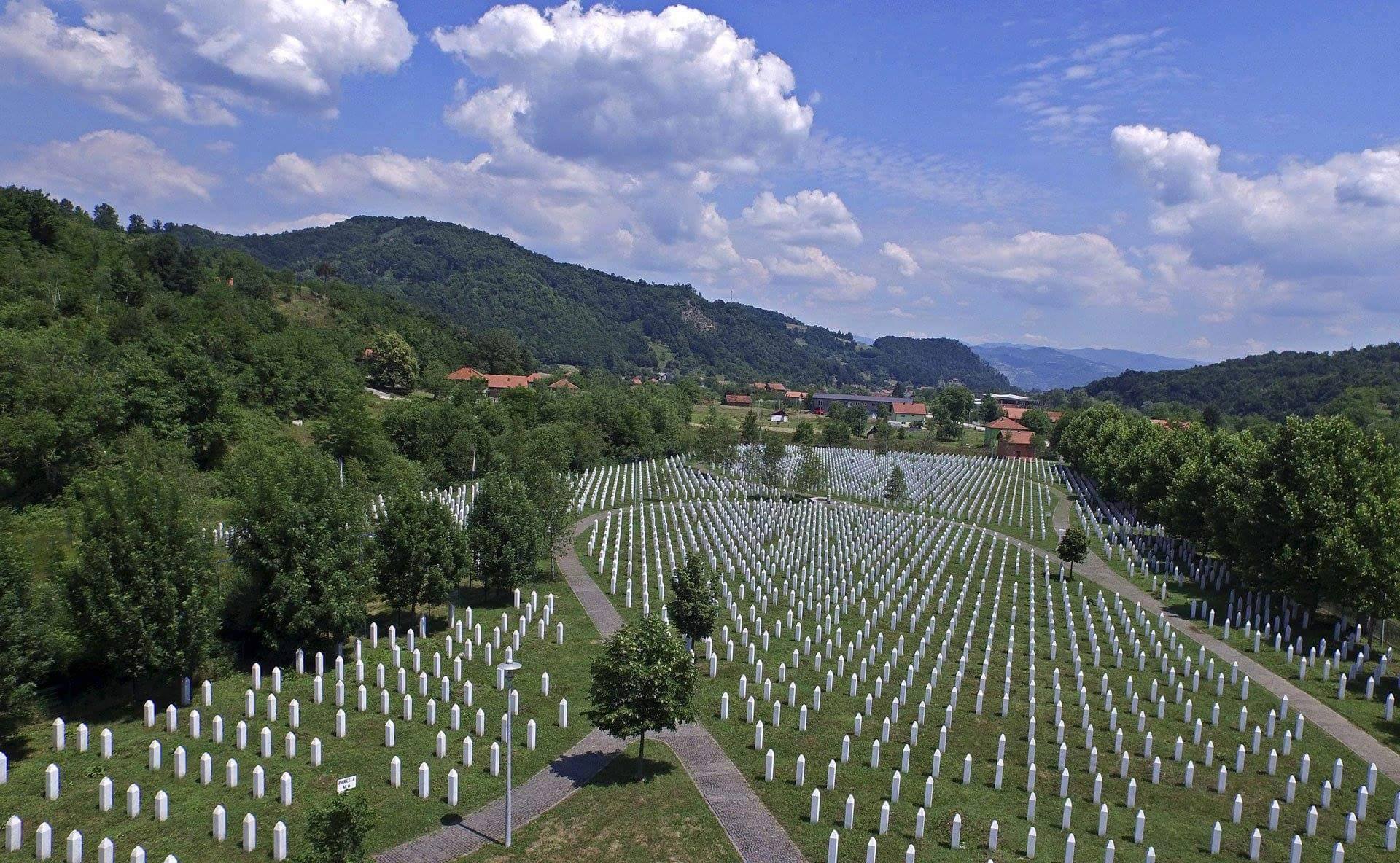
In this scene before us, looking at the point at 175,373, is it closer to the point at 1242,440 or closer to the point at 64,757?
the point at 64,757

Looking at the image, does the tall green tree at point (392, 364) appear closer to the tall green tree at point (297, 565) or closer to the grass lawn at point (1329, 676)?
the tall green tree at point (297, 565)

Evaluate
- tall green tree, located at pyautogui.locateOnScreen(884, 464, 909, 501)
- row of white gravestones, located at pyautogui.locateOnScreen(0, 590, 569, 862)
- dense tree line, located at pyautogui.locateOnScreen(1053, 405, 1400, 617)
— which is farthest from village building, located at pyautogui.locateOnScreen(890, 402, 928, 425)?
row of white gravestones, located at pyautogui.locateOnScreen(0, 590, 569, 862)

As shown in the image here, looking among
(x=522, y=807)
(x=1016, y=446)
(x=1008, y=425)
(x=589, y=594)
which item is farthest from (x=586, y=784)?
(x=1008, y=425)

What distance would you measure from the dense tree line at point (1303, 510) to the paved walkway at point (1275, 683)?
11.6 feet

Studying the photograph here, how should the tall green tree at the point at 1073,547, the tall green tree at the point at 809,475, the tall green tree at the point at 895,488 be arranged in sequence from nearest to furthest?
the tall green tree at the point at 1073,547 < the tall green tree at the point at 895,488 < the tall green tree at the point at 809,475

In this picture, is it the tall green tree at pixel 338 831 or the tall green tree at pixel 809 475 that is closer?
the tall green tree at pixel 338 831

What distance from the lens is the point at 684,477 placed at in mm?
60000

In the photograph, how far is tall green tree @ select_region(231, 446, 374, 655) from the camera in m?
18.8

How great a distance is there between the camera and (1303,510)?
1075 inches

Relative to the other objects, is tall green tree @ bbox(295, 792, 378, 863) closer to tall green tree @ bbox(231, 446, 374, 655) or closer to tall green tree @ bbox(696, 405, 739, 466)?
tall green tree @ bbox(231, 446, 374, 655)

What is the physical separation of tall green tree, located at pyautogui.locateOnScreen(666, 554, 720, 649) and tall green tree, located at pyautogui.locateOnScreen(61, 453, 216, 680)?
35.1 feet

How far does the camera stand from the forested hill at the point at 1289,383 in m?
125

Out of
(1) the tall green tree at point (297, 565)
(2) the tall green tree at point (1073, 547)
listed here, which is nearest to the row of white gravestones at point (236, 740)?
(1) the tall green tree at point (297, 565)

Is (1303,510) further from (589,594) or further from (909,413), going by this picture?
(909,413)
